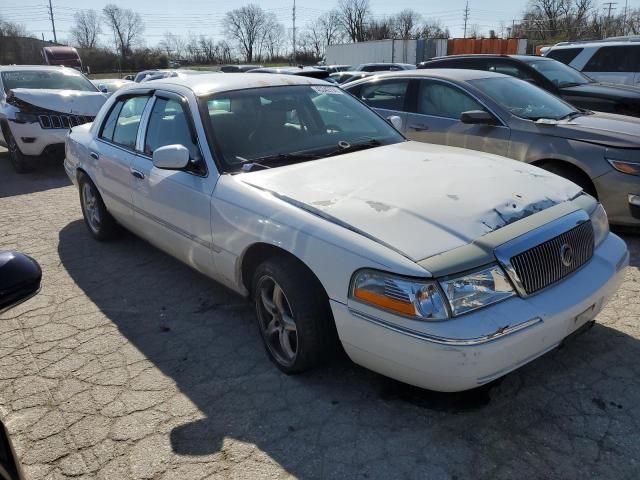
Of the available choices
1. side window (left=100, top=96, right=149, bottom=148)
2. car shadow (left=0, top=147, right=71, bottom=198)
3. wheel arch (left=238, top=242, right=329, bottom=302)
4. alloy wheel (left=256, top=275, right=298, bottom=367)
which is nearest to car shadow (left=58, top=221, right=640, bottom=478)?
alloy wheel (left=256, top=275, right=298, bottom=367)

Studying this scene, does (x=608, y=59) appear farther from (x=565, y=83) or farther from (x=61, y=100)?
(x=61, y=100)


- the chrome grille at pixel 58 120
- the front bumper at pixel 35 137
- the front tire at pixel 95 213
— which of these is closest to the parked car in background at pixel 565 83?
the front tire at pixel 95 213

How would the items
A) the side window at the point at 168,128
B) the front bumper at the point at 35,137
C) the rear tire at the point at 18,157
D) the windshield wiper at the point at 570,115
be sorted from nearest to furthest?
the side window at the point at 168,128 → the windshield wiper at the point at 570,115 → the front bumper at the point at 35,137 → the rear tire at the point at 18,157

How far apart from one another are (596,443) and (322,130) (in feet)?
8.52

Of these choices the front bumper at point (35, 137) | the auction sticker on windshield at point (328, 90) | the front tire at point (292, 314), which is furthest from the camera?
the front bumper at point (35, 137)

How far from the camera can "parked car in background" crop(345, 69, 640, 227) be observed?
4734mm

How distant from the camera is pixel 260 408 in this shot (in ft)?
8.95

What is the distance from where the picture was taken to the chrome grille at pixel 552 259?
7.85ft

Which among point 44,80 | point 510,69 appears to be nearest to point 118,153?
point 510,69

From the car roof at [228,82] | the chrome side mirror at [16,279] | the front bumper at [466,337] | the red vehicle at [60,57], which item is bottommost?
the front bumper at [466,337]

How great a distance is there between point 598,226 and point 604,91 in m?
5.55

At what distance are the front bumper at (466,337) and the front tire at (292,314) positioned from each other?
219mm

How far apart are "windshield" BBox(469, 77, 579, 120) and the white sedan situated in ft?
6.81

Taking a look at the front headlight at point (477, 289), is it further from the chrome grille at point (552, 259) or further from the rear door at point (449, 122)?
the rear door at point (449, 122)
